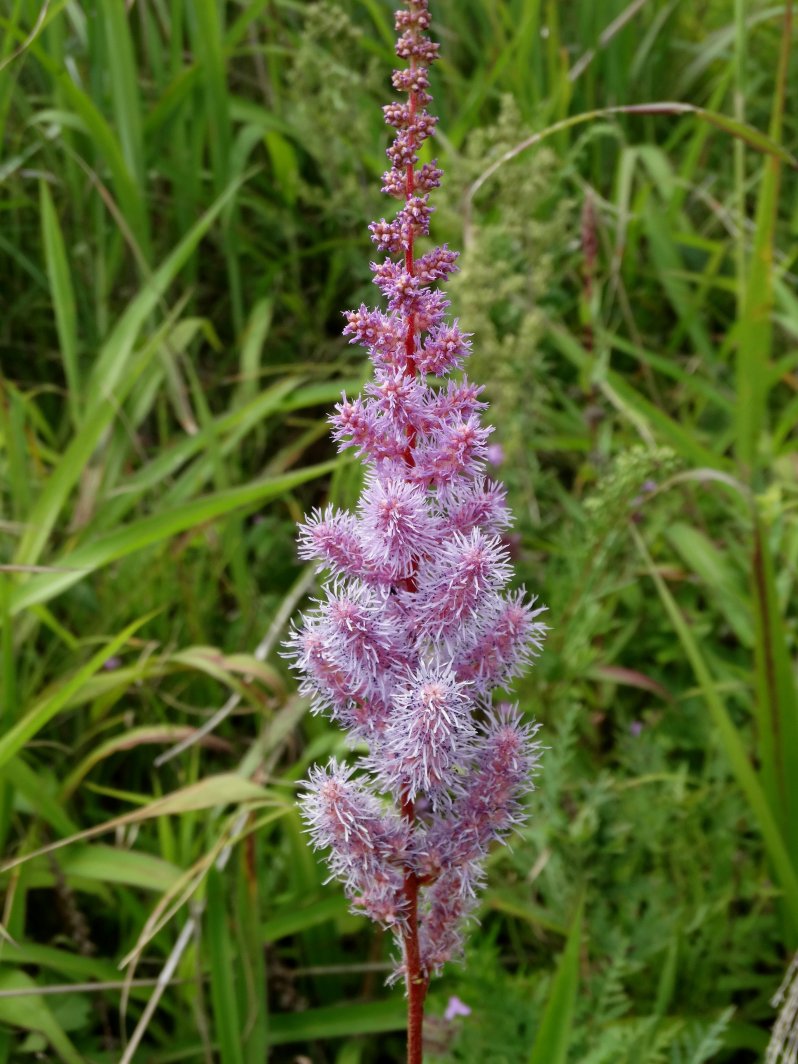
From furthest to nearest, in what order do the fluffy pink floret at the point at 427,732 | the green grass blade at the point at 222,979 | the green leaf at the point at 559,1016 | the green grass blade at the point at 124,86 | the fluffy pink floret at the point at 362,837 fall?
the green grass blade at the point at 124,86 → the green grass blade at the point at 222,979 → the green leaf at the point at 559,1016 → the fluffy pink floret at the point at 362,837 → the fluffy pink floret at the point at 427,732

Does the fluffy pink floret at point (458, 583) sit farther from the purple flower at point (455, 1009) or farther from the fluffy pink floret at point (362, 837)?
the purple flower at point (455, 1009)

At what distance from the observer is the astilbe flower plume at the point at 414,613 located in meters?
1.32

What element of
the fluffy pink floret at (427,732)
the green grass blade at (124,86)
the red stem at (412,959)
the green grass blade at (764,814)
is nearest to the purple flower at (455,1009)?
the green grass blade at (764,814)

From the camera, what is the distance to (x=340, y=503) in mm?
3197

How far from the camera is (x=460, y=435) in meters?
1.32

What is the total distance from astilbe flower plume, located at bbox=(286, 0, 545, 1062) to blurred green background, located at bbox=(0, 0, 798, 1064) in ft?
1.80

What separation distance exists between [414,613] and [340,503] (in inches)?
72.0

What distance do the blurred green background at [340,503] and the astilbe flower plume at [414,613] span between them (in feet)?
1.80

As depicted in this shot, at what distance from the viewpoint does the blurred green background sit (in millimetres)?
2395

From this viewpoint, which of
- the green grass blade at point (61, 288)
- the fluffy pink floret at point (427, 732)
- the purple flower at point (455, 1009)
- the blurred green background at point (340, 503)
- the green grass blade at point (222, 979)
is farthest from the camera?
the green grass blade at point (61, 288)

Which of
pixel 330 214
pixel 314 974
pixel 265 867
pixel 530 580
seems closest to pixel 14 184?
pixel 330 214

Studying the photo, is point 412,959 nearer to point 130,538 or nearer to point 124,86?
point 130,538

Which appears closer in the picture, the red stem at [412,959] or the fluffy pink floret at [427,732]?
the fluffy pink floret at [427,732]

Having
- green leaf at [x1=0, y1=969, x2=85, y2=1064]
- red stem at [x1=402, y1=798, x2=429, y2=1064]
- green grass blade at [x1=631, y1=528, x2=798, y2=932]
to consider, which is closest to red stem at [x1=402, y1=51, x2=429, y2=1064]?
red stem at [x1=402, y1=798, x2=429, y2=1064]
